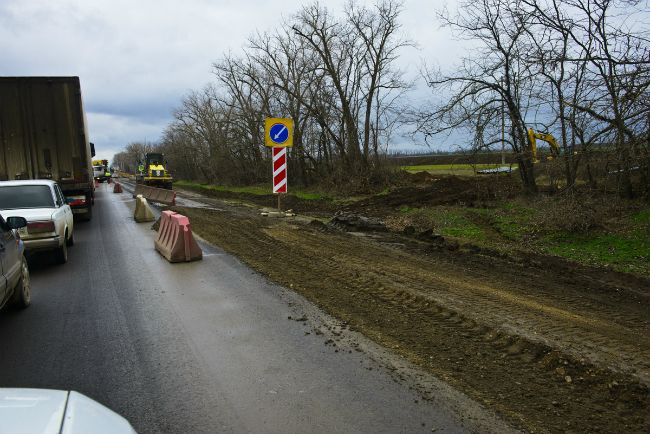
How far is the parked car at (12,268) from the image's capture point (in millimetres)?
5633

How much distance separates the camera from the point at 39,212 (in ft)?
30.8

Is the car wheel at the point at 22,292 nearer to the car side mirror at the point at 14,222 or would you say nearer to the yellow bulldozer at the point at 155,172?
the car side mirror at the point at 14,222

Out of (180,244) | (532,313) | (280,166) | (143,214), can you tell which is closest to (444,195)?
(280,166)

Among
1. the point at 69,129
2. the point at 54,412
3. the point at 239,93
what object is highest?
the point at 239,93

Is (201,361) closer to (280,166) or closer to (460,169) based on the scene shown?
(280,166)

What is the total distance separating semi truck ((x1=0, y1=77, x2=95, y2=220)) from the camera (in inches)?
595

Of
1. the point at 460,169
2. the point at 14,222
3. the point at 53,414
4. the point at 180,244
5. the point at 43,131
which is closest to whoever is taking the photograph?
the point at 53,414

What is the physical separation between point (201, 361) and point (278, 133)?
1264cm

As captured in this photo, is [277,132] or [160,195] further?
[160,195]

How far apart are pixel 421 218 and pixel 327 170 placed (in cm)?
1714

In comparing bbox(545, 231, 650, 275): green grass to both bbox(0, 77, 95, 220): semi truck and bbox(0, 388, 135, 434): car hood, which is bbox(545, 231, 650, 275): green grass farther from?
bbox(0, 77, 95, 220): semi truck

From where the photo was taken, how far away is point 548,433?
11.0 ft

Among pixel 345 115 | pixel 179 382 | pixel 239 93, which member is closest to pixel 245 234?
pixel 179 382

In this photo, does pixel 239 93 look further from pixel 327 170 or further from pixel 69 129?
pixel 69 129
